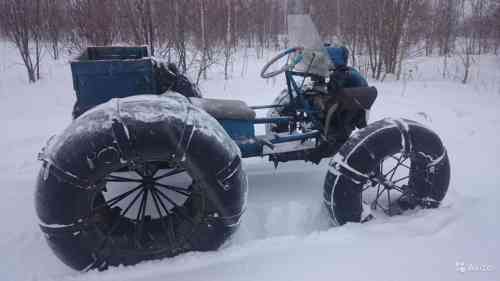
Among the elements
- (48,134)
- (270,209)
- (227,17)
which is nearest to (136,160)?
(270,209)

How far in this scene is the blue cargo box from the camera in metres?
2.25

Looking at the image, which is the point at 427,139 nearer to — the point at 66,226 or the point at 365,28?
the point at 66,226

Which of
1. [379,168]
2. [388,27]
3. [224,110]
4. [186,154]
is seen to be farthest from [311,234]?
[388,27]

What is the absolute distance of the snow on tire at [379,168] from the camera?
7.52ft

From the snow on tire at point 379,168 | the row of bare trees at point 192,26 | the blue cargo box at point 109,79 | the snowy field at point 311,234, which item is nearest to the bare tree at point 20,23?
the row of bare trees at point 192,26

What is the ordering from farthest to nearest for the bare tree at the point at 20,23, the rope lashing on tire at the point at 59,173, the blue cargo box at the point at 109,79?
1. the bare tree at the point at 20,23
2. the blue cargo box at the point at 109,79
3. the rope lashing on tire at the point at 59,173

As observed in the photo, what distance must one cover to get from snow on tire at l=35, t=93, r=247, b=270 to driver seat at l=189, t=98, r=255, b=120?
730mm

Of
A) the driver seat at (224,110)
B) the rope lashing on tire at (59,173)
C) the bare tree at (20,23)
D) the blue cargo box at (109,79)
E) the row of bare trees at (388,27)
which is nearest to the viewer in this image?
the rope lashing on tire at (59,173)

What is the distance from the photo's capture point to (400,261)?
6.47 feet

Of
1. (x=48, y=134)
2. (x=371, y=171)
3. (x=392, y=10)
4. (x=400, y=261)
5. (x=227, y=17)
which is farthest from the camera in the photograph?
(x=227, y=17)

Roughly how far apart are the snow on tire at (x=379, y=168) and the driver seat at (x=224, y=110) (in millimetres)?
808

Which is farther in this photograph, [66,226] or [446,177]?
[446,177]

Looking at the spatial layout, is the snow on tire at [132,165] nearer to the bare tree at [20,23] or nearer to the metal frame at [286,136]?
the metal frame at [286,136]

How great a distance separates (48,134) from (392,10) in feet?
26.0
